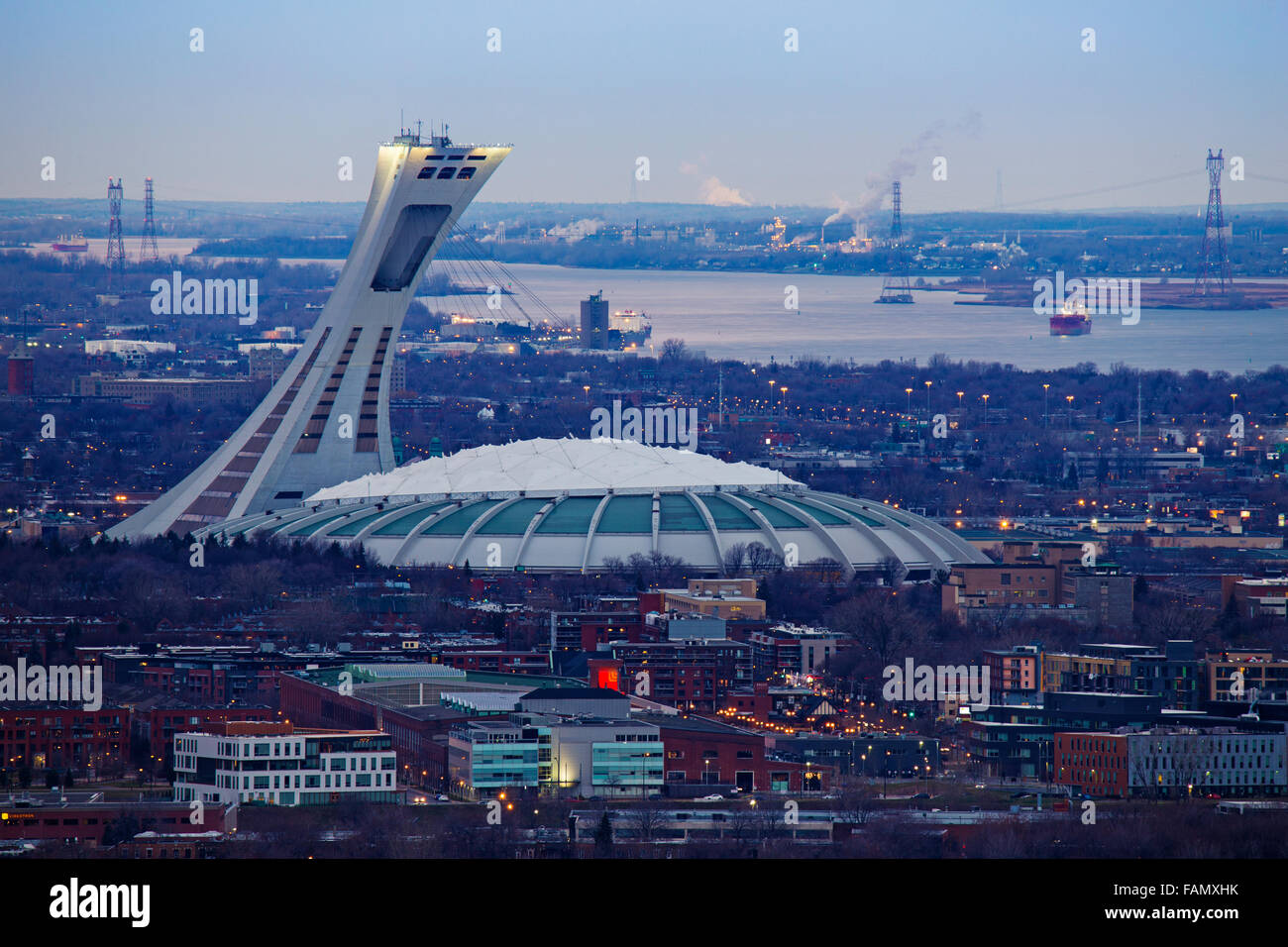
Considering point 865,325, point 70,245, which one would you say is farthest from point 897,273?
point 70,245

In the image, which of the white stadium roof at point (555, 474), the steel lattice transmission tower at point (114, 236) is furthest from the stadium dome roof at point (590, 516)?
the steel lattice transmission tower at point (114, 236)

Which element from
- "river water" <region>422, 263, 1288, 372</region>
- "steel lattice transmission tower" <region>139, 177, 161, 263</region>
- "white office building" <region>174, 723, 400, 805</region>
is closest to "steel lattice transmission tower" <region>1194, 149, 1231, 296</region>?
"river water" <region>422, 263, 1288, 372</region>

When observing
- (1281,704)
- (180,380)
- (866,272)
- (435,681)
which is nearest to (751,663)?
(435,681)

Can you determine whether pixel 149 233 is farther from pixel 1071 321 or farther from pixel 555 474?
pixel 555 474

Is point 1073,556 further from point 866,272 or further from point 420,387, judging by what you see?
point 866,272

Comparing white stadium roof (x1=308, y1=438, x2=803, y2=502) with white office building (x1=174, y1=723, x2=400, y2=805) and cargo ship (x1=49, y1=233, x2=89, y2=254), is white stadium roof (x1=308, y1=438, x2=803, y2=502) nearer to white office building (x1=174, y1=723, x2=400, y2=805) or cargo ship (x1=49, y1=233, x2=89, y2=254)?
white office building (x1=174, y1=723, x2=400, y2=805)

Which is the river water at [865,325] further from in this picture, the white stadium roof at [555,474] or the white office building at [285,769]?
the white office building at [285,769]
